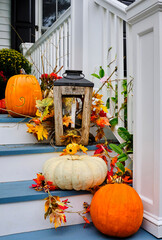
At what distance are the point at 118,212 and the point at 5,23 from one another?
12.8 ft

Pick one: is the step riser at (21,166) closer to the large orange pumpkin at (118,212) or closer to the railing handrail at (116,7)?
the large orange pumpkin at (118,212)

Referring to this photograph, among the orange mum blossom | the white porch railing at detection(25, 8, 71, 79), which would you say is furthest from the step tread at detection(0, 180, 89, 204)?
the white porch railing at detection(25, 8, 71, 79)

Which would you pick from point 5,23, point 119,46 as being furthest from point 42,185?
Answer: point 5,23

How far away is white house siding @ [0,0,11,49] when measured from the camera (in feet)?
14.4

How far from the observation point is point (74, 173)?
152 cm

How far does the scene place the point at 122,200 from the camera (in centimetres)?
138

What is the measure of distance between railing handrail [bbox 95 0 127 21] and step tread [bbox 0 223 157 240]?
1.35 meters

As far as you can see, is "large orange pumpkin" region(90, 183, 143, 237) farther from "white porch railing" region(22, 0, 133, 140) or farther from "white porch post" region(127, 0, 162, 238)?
"white porch railing" region(22, 0, 133, 140)

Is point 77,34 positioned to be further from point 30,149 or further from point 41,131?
point 30,149

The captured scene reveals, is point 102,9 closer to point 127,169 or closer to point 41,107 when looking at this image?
Answer: point 41,107

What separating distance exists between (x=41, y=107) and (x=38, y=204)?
27.9 inches

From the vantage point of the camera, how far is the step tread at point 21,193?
1449 millimetres

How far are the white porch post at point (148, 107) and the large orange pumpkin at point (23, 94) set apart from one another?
3.19 feet

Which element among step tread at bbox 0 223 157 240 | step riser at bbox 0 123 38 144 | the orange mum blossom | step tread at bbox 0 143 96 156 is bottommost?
step tread at bbox 0 223 157 240
